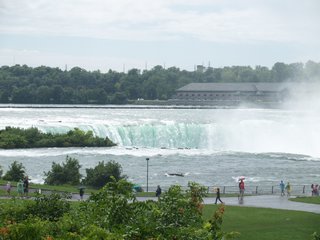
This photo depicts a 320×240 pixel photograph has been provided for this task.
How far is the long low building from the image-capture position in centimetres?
15900

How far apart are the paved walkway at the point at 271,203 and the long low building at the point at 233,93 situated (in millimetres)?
125958

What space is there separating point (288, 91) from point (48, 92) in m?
54.7

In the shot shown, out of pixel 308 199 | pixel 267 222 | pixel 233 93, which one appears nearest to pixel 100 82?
pixel 233 93

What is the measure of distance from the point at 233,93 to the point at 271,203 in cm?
13175

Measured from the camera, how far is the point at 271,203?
30828mm

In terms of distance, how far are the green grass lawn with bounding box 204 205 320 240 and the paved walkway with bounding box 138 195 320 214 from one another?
1309 millimetres

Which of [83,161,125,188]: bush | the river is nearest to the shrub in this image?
[83,161,125,188]: bush

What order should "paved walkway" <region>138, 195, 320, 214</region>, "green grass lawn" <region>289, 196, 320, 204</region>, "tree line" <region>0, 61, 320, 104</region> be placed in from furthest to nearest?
"tree line" <region>0, 61, 320, 104</region> < "green grass lawn" <region>289, 196, 320, 204</region> < "paved walkway" <region>138, 195, 320, 214</region>

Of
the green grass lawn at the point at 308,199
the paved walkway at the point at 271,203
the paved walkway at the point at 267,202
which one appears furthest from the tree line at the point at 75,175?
the green grass lawn at the point at 308,199

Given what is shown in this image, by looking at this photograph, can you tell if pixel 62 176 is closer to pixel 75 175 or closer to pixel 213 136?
pixel 75 175

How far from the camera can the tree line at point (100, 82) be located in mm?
153875

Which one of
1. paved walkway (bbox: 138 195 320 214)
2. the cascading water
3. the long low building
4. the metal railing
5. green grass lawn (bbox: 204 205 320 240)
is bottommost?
the metal railing

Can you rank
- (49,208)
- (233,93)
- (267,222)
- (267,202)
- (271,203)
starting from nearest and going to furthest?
(49,208) → (267,222) → (271,203) → (267,202) → (233,93)

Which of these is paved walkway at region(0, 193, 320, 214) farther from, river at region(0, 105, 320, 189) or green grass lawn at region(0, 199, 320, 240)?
river at region(0, 105, 320, 189)
